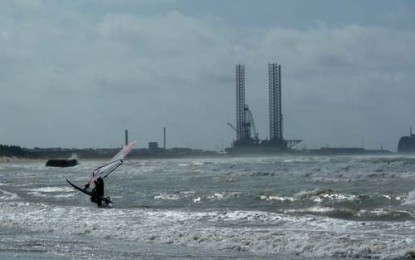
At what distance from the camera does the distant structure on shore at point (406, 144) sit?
135562 millimetres

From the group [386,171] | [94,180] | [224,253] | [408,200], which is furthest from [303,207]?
[386,171]

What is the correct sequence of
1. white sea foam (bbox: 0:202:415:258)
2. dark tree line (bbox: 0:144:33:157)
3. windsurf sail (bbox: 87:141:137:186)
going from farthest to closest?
1. dark tree line (bbox: 0:144:33:157)
2. windsurf sail (bbox: 87:141:137:186)
3. white sea foam (bbox: 0:202:415:258)

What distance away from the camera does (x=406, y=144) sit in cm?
13750

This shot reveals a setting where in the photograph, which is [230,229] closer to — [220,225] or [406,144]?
[220,225]

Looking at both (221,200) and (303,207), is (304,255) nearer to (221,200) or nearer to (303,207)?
(303,207)

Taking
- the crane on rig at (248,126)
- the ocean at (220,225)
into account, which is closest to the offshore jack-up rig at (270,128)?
the crane on rig at (248,126)

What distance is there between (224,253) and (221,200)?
1247 cm

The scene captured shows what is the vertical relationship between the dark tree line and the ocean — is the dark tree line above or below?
above

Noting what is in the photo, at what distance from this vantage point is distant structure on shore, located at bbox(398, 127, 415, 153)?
135562 millimetres

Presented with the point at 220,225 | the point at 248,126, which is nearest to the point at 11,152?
the point at 248,126

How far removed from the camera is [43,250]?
14883mm

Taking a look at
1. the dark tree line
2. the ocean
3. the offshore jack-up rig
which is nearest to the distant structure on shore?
the offshore jack-up rig

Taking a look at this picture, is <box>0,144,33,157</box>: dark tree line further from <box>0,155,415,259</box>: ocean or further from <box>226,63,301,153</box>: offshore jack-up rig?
<box>0,155,415,259</box>: ocean

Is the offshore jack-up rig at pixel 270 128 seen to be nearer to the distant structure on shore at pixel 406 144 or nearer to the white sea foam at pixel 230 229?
the distant structure on shore at pixel 406 144
